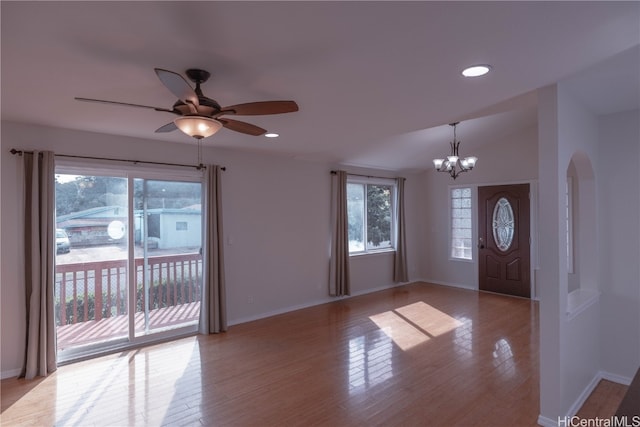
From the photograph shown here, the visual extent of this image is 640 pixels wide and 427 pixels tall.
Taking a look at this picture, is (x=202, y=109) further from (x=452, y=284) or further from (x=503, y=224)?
(x=452, y=284)

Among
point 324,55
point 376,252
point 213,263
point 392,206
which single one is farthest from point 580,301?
point 392,206

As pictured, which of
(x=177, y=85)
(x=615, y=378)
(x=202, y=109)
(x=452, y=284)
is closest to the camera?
(x=177, y=85)

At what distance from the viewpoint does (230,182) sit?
480 cm

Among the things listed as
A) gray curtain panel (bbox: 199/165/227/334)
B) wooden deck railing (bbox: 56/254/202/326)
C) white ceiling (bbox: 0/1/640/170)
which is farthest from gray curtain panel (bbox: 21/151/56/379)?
gray curtain panel (bbox: 199/165/227/334)

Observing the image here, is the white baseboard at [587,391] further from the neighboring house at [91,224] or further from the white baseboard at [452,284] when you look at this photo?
the neighboring house at [91,224]

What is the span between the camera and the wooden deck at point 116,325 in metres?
3.78

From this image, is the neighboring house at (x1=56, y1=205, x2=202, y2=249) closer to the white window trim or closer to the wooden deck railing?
the wooden deck railing

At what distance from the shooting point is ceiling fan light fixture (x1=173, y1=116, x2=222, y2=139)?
2.11 m

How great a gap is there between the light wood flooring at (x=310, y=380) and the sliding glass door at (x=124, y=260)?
1.21 feet

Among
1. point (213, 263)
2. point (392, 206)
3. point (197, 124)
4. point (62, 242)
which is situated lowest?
point (213, 263)

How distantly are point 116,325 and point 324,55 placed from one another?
151 inches

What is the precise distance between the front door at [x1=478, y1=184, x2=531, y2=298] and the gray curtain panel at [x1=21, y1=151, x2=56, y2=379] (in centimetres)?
654

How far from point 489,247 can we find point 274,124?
4.96 metres

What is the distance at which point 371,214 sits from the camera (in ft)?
22.6
